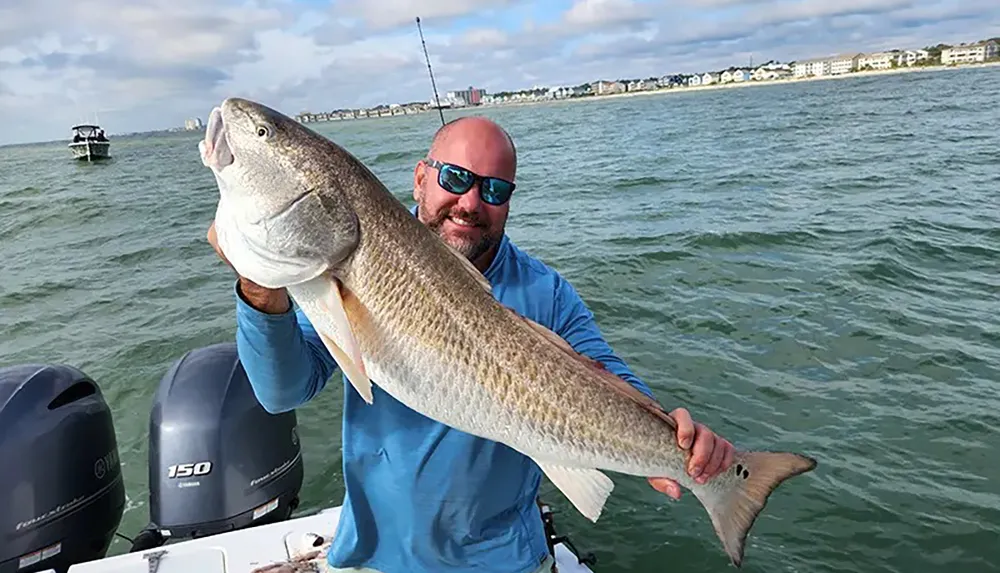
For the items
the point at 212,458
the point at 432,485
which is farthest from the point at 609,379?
the point at 212,458

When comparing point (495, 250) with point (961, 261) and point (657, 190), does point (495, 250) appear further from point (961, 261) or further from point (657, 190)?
point (657, 190)

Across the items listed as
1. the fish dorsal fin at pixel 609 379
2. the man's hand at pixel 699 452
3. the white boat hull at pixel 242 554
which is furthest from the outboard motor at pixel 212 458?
the man's hand at pixel 699 452

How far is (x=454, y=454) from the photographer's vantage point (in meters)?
2.99

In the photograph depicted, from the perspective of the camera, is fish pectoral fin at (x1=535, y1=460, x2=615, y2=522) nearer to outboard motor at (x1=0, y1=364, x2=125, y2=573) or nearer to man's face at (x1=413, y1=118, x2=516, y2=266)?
man's face at (x1=413, y1=118, x2=516, y2=266)

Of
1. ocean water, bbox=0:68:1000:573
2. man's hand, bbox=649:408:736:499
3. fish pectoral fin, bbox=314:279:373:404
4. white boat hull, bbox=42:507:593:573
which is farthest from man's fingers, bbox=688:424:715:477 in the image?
ocean water, bbox=0:68:1000:573

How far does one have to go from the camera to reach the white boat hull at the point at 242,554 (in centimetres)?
372

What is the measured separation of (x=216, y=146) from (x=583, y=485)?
5.87 ft

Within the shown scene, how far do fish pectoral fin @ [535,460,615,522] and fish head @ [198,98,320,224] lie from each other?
4.37 ft

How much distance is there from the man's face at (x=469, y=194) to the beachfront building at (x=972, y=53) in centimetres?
17883

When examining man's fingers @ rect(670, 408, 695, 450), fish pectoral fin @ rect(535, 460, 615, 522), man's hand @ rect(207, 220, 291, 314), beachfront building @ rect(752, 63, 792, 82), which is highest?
beachfront building @ rect(752, 63, 792, 82)

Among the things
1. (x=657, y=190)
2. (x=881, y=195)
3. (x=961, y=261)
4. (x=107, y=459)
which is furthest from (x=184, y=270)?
(x=881, y=195)

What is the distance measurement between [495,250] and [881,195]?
1722 centimetres

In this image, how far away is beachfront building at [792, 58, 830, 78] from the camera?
179 m

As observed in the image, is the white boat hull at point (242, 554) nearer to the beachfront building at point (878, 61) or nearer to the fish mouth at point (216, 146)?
the fish mouth at point (216, 146)
